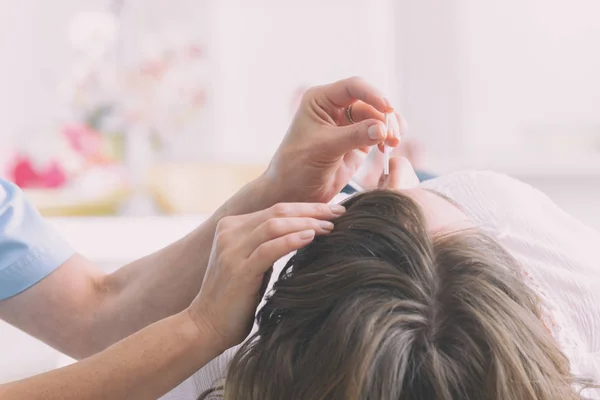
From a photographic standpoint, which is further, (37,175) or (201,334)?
(37,175)

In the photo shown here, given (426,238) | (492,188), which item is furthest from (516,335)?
(492,188)

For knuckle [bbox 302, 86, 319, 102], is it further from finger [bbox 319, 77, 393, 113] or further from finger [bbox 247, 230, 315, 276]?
finger [bbox 247, 230, 315, 276]

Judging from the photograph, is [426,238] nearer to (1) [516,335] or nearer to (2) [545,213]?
(1) [516,335]

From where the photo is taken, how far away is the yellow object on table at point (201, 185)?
2.70 metres

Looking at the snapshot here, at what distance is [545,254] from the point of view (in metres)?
1.07

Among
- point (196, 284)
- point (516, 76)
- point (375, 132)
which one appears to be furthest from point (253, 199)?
point (516, 76)

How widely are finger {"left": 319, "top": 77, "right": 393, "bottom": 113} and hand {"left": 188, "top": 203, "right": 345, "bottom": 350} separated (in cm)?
19

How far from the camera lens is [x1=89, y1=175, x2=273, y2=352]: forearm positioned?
113 centimetres

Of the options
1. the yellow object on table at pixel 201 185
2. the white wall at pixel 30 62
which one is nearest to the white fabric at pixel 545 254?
the yellow object on table at pixel 201 185

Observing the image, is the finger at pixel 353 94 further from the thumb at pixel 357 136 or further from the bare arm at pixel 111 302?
the bare arm at pixel 111 302

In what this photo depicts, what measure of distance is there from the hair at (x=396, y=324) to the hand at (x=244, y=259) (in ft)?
0.07

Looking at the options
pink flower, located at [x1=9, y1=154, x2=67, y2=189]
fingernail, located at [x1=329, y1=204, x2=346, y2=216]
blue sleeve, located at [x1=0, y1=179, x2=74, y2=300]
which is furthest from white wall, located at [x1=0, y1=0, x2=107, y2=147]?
fingernail, located at [x1=329, y1=204, x2=346, y2=216]

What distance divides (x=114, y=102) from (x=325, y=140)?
257 centimetres

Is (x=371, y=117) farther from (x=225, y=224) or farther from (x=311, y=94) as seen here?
(x=225, y=224)
